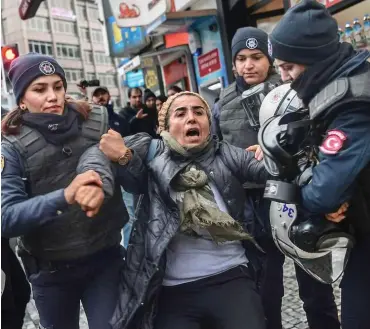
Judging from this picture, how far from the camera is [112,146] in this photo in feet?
7.61

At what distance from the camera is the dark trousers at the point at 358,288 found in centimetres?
204

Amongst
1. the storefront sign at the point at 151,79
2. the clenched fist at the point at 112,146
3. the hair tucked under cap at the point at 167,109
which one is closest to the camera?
the clenched fist at the point at 112,146

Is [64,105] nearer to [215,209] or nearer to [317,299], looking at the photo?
[215,209]

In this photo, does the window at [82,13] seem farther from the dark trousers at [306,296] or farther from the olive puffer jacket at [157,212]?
the olive puffer jacket at [157,212]

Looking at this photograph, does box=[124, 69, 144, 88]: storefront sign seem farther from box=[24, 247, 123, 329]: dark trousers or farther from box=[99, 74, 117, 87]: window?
box=[99, 74, 117, 87]: window

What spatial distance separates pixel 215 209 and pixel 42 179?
0.77 m

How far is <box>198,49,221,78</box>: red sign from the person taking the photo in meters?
9.41

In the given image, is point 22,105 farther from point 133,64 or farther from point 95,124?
point 133,64

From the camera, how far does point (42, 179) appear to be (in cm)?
228

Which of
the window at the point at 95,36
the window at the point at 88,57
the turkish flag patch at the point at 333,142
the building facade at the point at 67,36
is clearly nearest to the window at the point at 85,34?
the building facade at the point at 67,36

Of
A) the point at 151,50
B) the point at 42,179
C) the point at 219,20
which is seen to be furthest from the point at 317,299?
the point at 151,50

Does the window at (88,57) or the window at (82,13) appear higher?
the window at (82,13)

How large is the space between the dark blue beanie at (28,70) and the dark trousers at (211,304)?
1119mm

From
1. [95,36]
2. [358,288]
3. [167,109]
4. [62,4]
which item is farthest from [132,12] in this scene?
[95,36]
